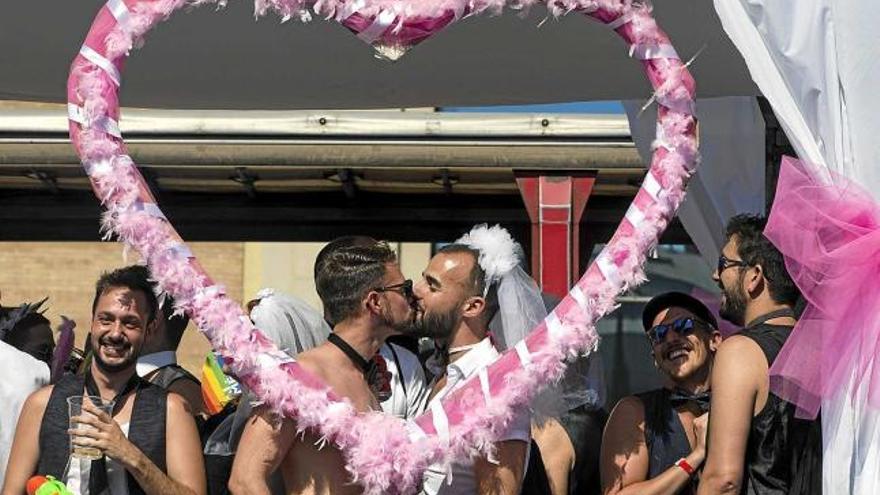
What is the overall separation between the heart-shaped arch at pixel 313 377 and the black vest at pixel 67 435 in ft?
1.20

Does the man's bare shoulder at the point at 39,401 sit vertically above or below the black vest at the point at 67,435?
above

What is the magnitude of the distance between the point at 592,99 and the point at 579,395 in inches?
37.0

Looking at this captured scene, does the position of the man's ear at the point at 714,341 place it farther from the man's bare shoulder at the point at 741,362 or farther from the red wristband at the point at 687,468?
the man's bare shoulder at the point at 741,362

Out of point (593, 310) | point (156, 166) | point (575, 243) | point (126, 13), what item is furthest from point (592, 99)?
point (156, 166)

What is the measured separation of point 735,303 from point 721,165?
4.06 ft

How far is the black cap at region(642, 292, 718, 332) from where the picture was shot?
4.54m

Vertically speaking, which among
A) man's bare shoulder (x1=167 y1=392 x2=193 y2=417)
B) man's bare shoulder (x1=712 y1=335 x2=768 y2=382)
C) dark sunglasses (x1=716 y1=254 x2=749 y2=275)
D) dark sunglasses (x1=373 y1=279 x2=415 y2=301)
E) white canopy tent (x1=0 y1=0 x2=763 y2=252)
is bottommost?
man's bare shoulder (x1=167 y1=392 x2=193 y2=417)

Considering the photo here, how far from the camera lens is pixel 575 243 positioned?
764cm

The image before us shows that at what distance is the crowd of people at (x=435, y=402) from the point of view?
3.59m

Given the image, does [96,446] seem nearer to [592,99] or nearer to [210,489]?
[210,489]

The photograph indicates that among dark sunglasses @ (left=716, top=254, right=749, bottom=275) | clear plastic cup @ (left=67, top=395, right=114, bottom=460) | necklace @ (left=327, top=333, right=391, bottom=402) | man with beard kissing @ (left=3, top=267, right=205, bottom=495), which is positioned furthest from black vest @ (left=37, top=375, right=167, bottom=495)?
dark sunglasses @ (left=716, top=254, right=749, bottom=275)

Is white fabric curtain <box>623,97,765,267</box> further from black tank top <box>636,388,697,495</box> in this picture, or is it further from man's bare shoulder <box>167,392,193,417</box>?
man's bare shoulder <box>167,392,193,417</box>

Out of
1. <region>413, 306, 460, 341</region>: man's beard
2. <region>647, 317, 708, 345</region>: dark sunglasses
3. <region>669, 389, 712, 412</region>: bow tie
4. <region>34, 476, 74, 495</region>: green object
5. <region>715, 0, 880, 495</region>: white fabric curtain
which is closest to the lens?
<region>715, 0, 880, 495</region>: white fabric curtain

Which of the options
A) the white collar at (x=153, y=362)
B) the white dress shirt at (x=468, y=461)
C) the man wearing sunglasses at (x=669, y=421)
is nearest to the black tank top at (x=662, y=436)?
the man wearing sunglasses at (x=669, y=421)
